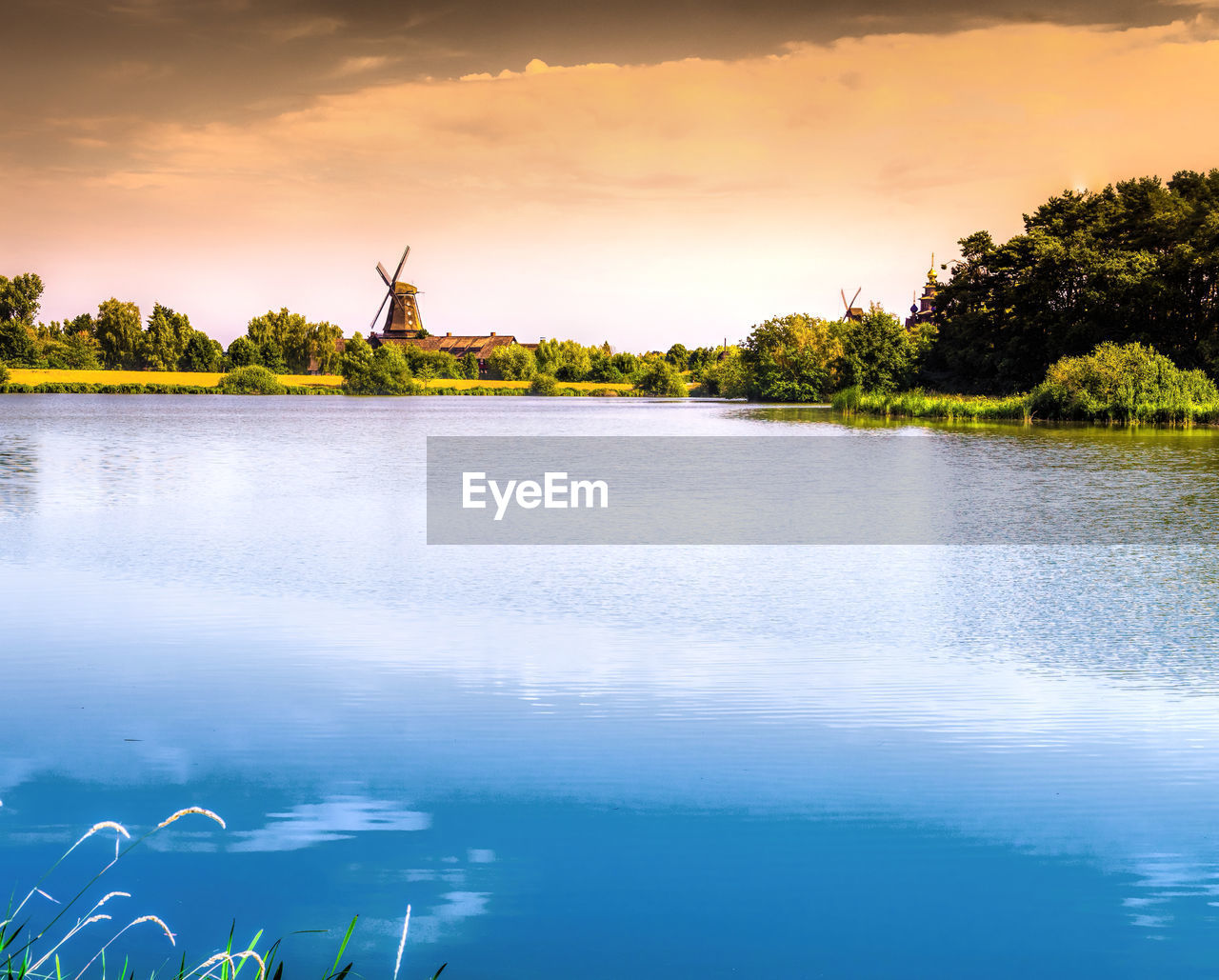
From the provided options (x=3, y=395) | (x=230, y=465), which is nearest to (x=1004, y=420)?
(x=230, y=465)

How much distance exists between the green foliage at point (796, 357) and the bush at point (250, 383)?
171ft

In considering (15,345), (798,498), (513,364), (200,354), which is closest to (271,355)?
(200,354)

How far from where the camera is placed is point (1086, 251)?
181 ft

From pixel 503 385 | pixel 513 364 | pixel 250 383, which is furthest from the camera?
pixel 513 364

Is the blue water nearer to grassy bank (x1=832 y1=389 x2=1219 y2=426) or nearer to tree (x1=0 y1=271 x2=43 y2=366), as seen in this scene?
grassy bank (x1=832 y1=389 x2=1219 y2=426)

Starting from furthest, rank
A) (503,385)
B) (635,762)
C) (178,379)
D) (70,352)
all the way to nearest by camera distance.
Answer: (503,385) → (70,352) → (178,379) → (635,762)

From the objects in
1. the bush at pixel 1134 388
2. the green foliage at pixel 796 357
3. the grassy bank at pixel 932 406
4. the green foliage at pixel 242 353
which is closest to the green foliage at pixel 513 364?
the green foliage at pixel 242 353

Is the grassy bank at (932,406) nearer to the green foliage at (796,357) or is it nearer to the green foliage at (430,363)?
the green foliage at (796,357)

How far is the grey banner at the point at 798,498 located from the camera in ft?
48.8

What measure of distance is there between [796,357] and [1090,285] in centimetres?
3167

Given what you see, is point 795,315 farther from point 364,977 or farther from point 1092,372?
point 364,977

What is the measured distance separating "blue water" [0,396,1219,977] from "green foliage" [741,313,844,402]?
71.7m

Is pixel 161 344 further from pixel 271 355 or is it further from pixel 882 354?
pixel 882 354

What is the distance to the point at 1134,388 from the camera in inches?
1809
